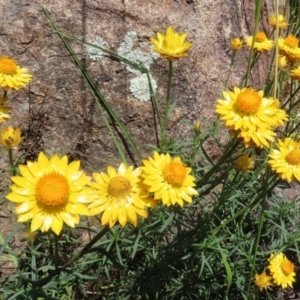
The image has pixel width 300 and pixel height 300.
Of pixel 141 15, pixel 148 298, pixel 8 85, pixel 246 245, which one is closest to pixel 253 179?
pixel 246 245

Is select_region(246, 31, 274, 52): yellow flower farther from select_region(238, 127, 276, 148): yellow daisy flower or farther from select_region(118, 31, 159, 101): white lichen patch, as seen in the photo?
select_region(238, 127, 276, 148): yellow daisy flower

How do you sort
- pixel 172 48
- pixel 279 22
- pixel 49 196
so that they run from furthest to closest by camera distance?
pixel 279 22 → pixel 172 48 → pixel 49 196

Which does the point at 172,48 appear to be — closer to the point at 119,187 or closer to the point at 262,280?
the point at 119,187

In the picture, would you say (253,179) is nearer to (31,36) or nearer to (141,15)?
(141,15)

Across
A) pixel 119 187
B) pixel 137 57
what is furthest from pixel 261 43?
pixel 119 187

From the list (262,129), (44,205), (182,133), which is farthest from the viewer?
(182,133)
